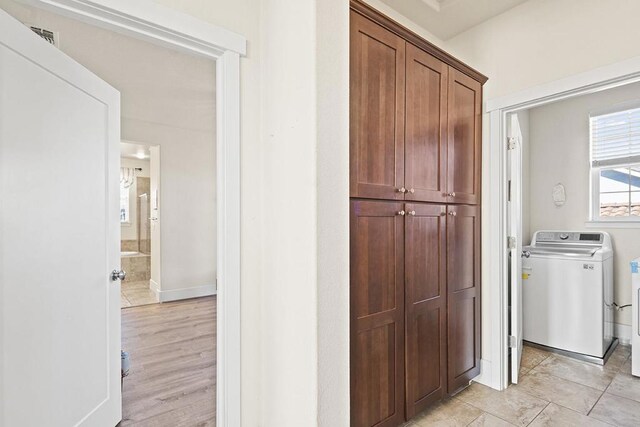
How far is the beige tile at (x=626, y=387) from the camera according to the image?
2.25 meters

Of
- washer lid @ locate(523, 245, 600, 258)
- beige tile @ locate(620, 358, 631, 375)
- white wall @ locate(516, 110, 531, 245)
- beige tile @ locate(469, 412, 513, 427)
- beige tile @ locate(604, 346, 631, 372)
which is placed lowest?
beige tile @ locate(604, 346, 631, 372)

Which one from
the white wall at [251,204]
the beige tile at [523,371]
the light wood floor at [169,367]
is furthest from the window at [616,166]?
the light wood floor at [169,367]

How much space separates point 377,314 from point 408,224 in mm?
519

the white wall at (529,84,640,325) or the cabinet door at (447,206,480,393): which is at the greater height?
the white wall at (529,84,640,325)

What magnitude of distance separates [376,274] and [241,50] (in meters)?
1.29

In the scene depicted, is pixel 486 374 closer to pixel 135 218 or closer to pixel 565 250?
pixel 565 250

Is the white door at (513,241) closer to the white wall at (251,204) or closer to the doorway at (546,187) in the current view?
the doorway at (546,187)

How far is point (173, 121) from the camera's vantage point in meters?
4.54

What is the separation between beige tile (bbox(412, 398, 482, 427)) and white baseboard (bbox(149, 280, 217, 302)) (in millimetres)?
3820

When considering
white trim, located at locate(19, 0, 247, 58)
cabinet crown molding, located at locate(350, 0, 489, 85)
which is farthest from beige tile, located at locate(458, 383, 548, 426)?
white trim, located at locate(19, 0, 247, 58)

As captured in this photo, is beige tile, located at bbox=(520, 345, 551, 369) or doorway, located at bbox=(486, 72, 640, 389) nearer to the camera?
doorway, located at bbox=(486, 72, 640, 389)

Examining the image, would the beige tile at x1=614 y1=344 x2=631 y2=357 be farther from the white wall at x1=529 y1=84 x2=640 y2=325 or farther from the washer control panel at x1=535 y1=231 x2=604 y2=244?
the washer control panel at x1=535 y1=231 x2=604 y2=244

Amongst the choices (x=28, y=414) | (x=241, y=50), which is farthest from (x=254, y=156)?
(x=28, y=414)

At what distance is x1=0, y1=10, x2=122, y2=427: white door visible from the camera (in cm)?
123
